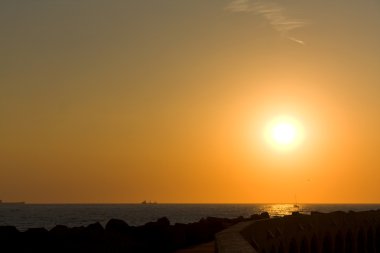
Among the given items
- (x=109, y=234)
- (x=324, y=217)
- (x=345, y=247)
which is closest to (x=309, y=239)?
(x=324, y=217)

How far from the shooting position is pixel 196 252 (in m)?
23.9

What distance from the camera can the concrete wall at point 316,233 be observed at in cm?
2334

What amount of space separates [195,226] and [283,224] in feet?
20.2

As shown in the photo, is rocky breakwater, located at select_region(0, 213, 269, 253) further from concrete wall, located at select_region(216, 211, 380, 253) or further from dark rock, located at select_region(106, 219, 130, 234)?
concrete wall, located at select_region(216, 211, 380, 253)

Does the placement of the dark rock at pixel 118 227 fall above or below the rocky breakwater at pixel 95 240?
above

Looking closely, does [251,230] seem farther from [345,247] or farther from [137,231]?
[345,247]

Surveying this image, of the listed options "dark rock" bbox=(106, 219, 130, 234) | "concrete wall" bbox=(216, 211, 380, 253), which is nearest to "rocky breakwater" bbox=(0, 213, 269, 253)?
"dark rock" bbox=(106, 219, 130, 234)

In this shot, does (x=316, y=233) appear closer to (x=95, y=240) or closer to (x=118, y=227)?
(x=118, y=227)

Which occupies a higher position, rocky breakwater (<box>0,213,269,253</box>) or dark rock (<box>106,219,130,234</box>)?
dark rock (<box>106,219,130,234</box>)

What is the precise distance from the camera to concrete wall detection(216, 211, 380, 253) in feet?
76.6

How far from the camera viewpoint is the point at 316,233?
33.8 m

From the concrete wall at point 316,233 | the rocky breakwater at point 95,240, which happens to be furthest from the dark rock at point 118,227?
the concrete wall at point 316,233

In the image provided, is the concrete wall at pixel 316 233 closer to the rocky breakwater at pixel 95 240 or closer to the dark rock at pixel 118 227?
the rocky breakwater at pixel 95 240

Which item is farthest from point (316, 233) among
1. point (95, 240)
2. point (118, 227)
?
point (95, 240)
